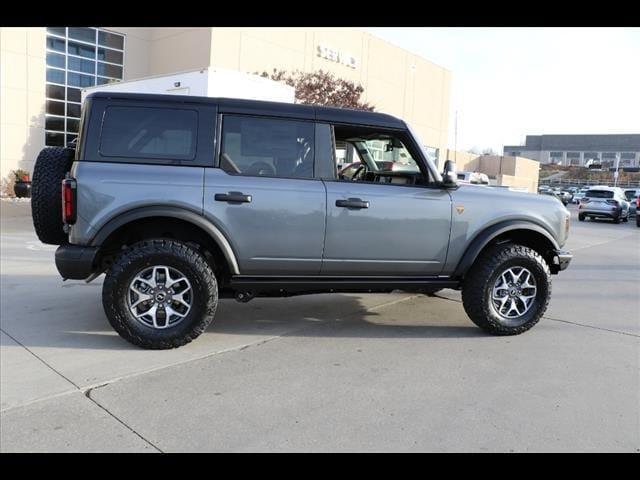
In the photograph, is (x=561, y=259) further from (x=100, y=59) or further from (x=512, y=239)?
(x=100, y=59)

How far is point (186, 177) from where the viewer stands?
4.34 meters

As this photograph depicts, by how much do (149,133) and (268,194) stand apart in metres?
1.08

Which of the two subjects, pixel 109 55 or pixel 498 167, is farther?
pixel 498 167

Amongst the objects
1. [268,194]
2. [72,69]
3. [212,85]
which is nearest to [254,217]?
[268,194]

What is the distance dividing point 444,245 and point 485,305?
25.8 inches

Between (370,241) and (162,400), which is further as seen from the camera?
(370,241)

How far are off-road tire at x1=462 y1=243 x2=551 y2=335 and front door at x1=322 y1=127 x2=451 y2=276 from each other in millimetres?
345

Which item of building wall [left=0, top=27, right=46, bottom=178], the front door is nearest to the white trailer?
the front door

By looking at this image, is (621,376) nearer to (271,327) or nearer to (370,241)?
(370,241)

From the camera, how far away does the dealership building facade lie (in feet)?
307

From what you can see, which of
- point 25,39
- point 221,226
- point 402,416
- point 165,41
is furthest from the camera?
point 165,41

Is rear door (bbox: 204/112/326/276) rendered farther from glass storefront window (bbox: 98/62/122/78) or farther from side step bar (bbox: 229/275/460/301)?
glass storefront window (bbox: 98/62/122/78)

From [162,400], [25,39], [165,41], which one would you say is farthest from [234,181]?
[165,41]

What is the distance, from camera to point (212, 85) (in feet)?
34.4
